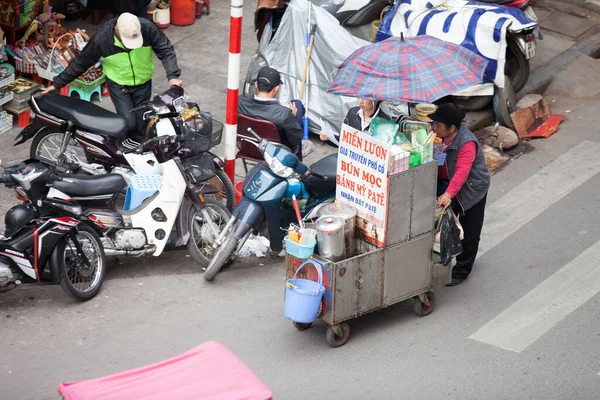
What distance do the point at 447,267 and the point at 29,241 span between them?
3.13 m

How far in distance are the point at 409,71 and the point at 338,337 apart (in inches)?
77.2

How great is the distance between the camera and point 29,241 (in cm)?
687

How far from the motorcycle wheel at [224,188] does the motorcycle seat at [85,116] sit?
2.99 ft

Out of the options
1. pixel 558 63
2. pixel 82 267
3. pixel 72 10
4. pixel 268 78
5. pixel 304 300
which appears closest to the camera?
pixel 304 300

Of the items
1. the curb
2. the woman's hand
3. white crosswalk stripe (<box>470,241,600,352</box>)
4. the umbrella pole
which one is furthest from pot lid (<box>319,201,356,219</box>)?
the curb

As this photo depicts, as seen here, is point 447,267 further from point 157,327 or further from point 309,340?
point 157,327

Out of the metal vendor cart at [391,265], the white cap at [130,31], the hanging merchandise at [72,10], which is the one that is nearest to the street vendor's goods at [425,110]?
the metal vendor cart at [391,265]

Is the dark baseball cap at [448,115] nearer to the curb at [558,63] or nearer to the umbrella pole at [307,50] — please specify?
the umbrella pole at [307,50]

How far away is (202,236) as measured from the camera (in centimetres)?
791

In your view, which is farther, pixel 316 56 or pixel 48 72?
pixel 316 56

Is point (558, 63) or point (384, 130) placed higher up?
point (384, 130)

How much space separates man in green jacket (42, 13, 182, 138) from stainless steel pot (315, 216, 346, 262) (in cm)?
267

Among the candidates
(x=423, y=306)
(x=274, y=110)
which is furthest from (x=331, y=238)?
(x=274, y=110)

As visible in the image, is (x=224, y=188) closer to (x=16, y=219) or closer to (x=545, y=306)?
(x=16, y=219)
